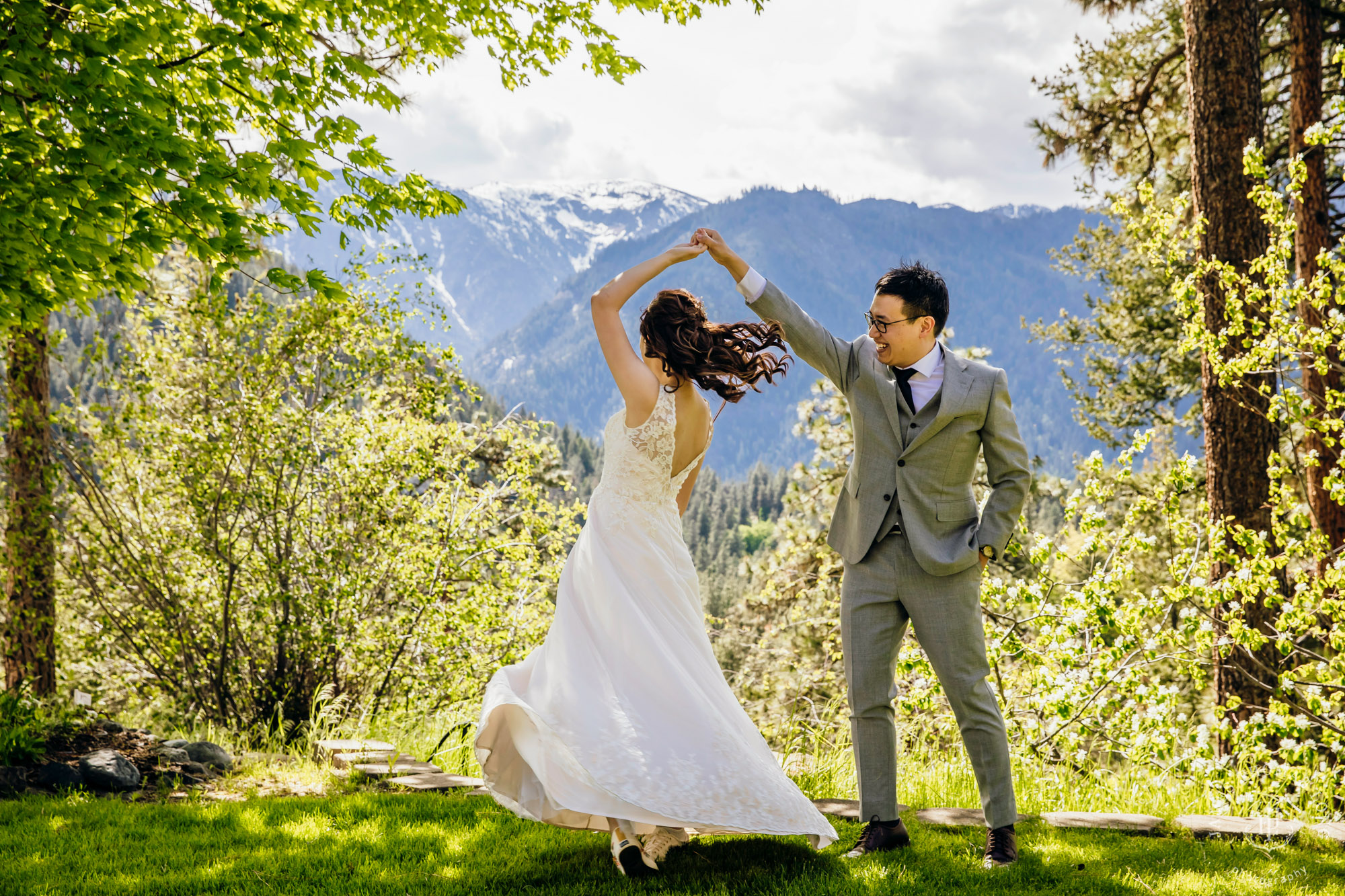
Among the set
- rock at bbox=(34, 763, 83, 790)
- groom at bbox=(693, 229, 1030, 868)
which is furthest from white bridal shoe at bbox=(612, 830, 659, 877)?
rock at bbox=(34, 763, 83, 790)

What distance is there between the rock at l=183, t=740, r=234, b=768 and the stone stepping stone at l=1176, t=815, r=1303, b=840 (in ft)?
16.0

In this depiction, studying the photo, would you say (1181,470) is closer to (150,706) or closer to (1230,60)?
(1230,60)

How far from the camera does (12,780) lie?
4410 mm

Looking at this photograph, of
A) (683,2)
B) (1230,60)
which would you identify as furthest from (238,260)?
(1230,60)

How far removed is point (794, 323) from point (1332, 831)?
3.03m

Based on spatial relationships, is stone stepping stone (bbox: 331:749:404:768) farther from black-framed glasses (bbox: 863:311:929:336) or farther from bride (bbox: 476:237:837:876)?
black-framed glasses (bbox: 863:311:929:336)

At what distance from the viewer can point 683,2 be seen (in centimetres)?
694

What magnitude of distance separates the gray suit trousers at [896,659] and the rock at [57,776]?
3920 millimetres

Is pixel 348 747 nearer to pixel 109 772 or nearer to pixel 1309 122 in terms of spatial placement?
pixel 109 772

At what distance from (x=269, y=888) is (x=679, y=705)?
1.47 m

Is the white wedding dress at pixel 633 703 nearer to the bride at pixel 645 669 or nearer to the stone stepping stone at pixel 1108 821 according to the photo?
the bride at pixel 645 669

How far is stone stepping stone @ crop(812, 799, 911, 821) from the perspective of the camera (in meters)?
3.99

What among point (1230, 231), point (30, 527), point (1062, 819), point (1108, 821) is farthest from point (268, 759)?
point (1230, 231)

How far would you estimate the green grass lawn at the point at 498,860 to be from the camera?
2965 millimetres
